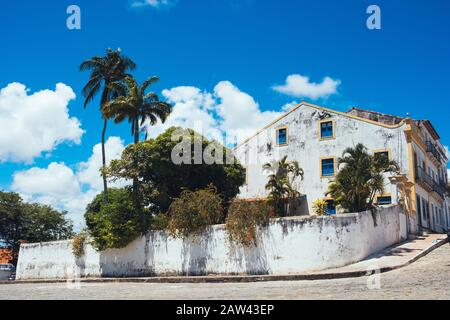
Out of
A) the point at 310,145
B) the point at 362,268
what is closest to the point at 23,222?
the point at 310,145

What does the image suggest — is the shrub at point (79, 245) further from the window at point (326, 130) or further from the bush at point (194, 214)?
the window at point (326, 130)

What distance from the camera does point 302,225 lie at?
59.7 ft

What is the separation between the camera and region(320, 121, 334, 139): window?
107ft

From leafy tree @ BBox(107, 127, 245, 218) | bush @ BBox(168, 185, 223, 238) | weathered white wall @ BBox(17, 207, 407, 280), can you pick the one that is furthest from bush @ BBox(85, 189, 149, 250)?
bush @ BBox(168, 185, 223, 238)

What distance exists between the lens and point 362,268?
16.4m

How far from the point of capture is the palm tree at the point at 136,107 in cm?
2964

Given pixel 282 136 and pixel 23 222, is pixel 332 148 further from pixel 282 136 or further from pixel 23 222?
pixel 23 222

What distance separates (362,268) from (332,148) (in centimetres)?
1674

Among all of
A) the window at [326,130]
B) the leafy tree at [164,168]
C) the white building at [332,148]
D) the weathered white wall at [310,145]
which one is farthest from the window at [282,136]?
the leafy tree at [164,168]

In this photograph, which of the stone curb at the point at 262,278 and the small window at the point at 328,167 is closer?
the stone curb at the point at 262,278

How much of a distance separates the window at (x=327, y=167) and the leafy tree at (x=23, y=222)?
25.2 meters

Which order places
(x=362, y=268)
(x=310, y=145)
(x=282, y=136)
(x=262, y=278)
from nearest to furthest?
(x=362, y=268) → (x=262, y=278) → (x=310, y=145) → (x=282, y=136)

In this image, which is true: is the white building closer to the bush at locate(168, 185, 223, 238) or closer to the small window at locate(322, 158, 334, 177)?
the small window at locate(322, 158, 334, 177)
